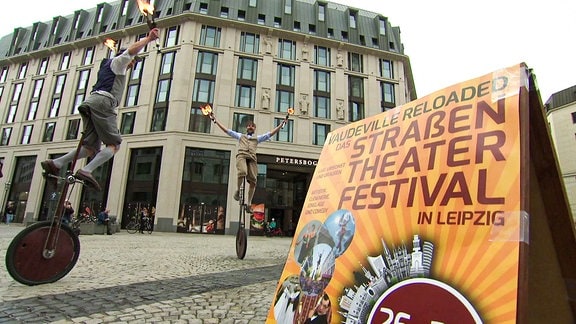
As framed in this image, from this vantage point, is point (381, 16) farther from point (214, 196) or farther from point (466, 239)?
point (466, 239)

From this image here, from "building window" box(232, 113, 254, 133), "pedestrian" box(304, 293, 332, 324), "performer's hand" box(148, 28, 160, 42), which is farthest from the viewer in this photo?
"building window" box(232, 113, 254, 133)

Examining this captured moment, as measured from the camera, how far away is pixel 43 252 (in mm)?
3027

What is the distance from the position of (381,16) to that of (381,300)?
145 ft

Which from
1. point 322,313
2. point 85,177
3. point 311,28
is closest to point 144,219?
point 85,177

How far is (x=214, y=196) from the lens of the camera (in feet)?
91.5

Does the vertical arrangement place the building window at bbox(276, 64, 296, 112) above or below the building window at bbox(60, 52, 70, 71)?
below

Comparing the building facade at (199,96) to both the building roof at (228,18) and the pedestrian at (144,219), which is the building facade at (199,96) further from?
the pedestrian at (144,219)

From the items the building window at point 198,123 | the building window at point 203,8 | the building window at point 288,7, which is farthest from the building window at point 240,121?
the building window at point 288,7

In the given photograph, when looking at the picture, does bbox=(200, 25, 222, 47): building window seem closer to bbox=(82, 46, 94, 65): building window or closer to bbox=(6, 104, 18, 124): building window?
bbox=(82, 46, 94, 65): building window

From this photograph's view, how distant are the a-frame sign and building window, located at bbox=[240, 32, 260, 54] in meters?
33.7

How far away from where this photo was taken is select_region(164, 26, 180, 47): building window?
32.2 meters

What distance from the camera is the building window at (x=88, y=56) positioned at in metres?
35.2

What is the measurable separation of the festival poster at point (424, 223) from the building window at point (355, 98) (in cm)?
3228

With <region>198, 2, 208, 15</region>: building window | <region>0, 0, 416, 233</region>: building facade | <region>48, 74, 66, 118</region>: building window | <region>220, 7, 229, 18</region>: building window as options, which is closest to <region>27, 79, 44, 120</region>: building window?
<region>0, 0, 416, 233</region>: building facade
